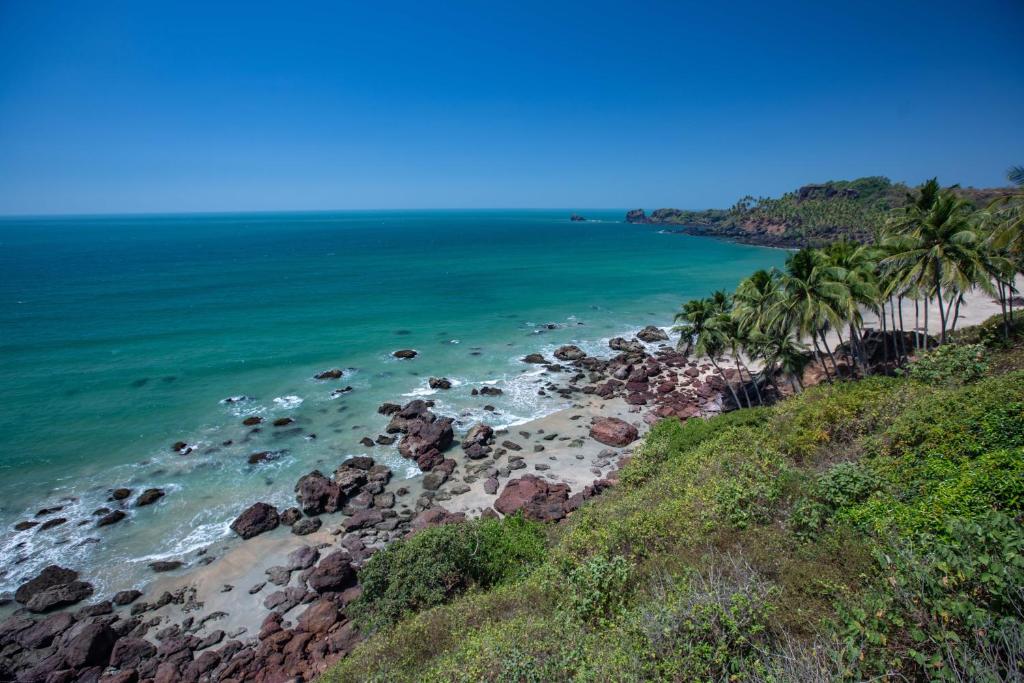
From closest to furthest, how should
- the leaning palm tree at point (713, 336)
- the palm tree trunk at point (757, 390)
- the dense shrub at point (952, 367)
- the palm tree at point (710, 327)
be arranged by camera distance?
the dense shrub at point (952, 367)
the leaning palm tree at point (713, 336)
the palm tree at point (710, 327)
the palm tree trunk at point (757, 390)

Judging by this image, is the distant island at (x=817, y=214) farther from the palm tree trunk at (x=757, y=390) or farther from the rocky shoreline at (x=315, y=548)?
the rocky shoreline at (x=315, y=548)

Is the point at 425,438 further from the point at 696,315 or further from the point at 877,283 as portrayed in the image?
the point at 877,283

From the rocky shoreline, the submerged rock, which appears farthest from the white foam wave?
the submerged rock

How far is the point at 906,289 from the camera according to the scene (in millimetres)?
25219

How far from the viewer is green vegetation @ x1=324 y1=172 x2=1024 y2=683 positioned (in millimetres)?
6465

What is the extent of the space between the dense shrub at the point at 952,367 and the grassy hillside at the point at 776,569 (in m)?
0.10

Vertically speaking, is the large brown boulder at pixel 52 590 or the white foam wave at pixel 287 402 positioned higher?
the white foam wave at pixel 287 402

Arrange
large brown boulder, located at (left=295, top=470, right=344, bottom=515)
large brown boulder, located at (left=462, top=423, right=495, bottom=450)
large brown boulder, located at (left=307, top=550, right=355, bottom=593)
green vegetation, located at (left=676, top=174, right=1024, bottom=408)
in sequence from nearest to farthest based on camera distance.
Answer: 1. large brown boulder, located at (left=307, top=550, right=355, bottom=593)
2. green vegetation, located at (left=676, top=174, right=1024, bottom=408)
3. large brown boulder, located at (left=295, top=470, right=344, bottom=515)
4. large brown boulder, located at (left=462, top=423, right=495, bottom=450)

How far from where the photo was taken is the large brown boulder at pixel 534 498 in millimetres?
23484

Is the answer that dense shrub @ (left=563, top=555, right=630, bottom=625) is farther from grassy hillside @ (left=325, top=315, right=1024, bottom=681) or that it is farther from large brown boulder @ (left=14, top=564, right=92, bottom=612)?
large brown boulder @ (left=14, top=564, right=92, bottom=612)

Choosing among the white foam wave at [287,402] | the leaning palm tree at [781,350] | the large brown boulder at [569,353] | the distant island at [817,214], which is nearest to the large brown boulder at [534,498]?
the leaning palm tree at [781,350]

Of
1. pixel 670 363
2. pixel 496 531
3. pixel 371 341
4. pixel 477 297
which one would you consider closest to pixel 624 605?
pixel 496 531

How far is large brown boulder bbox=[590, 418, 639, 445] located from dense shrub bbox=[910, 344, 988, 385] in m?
15.5

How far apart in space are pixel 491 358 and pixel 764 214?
547ft
